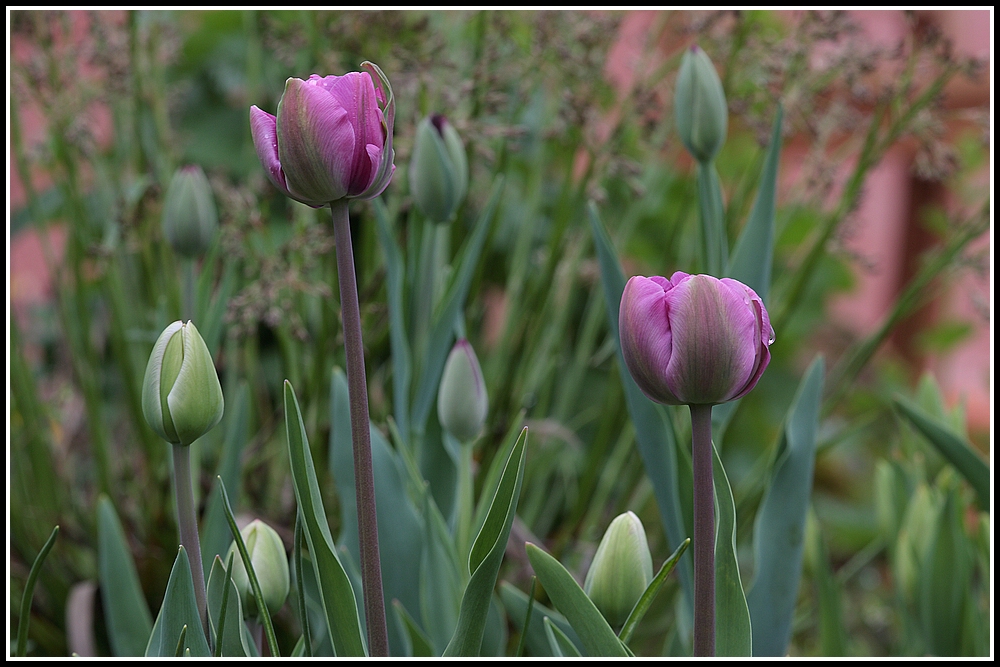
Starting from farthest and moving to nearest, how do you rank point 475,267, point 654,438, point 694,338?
point 475,267 → point 654,438 → point 694,338

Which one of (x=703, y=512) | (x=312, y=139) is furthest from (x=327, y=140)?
(x=703, y=512)

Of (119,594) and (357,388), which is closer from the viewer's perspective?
(357,388)

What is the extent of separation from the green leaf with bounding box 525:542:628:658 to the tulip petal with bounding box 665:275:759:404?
5 cm

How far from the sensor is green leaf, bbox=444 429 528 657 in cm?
18

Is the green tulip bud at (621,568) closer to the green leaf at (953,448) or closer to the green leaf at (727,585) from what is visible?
the green leaf at (727,585)

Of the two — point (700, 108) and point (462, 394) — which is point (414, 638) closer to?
point (462, 394)

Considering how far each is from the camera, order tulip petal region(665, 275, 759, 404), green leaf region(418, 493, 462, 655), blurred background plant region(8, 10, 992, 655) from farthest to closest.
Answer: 1. blurred background plant region(8, 10, 992, 655)
2. green leaf region(418, 493, 462, 655)
3. tulip petal region(665, 275, 759, 404)

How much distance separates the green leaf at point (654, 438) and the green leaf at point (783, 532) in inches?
1.0

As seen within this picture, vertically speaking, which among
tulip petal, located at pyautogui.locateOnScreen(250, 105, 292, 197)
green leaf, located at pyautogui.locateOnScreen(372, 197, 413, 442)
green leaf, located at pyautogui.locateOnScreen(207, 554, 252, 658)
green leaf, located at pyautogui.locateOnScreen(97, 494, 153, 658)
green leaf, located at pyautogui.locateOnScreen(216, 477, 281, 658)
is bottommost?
green leaf, located at pyautogui.locateOnScreen(97, 494, 153, 658)

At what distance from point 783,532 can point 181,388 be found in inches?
7.8

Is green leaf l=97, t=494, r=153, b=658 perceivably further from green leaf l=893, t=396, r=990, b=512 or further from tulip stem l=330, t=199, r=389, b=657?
green leaf l=893, t=396, r=990, b=512

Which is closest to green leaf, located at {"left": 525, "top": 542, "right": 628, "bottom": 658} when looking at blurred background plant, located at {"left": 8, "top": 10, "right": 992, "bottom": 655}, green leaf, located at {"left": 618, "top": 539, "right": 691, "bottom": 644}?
green leaf, located at {"left": 618, "top": 539, "right": 691, "bottom": 644}

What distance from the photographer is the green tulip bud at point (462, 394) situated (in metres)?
0.27

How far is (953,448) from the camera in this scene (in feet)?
0.98
